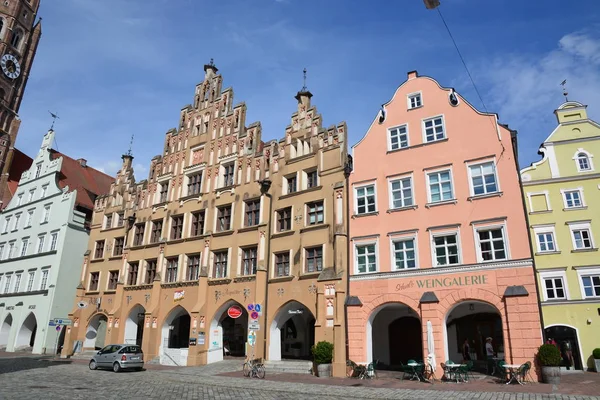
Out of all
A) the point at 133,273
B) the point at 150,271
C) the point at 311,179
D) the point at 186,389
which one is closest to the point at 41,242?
the point at 133,273

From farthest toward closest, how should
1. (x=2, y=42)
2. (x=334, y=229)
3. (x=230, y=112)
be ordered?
(x=2, y=42) < (x=230, y=112) < (x=334, y=229)

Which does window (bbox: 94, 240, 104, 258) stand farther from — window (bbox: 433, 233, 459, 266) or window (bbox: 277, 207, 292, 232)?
window (bbox: 433, 233, 459, 266)

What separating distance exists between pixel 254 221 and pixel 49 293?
21.7 meters

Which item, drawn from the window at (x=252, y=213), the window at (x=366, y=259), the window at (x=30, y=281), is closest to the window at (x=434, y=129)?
the window at (x=366, y=259)

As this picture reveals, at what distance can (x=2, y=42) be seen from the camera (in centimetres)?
6112

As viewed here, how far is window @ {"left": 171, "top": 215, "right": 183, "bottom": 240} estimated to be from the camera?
33188 millimetres

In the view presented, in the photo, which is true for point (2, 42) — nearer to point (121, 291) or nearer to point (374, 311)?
point (121, 291)

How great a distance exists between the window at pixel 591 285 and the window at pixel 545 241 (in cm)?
270

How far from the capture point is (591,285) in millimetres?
27047

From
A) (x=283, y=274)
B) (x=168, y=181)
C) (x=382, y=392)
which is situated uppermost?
(x=168, y=181)

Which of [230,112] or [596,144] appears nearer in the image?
[596,144]

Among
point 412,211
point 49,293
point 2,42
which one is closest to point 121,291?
point 49,293

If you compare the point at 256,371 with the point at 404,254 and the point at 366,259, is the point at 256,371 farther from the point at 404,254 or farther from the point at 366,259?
the point at 404,254

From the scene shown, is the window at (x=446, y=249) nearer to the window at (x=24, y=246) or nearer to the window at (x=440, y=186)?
the window at (x=440, y=186)
